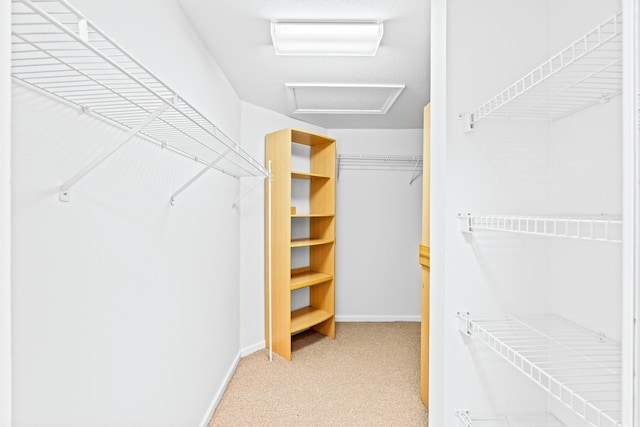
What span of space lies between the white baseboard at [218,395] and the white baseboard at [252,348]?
110mm

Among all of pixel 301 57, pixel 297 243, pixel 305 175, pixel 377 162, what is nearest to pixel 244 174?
pixel 305 175

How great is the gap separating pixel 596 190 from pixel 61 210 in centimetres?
155

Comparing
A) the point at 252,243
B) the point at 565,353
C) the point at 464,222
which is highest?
the point at 464,222

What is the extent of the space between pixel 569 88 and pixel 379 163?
2.49 m

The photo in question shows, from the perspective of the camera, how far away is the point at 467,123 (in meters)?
1.22

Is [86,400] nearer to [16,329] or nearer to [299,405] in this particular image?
[16,329]

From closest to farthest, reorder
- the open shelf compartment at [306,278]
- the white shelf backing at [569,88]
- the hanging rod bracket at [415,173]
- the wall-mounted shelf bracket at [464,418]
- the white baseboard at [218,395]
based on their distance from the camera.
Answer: the white shelf backing at [569,88], the wall-mounted shelf bracket at [464,418], the white baseboard at [218,395], the open shelf compartment at [306,278], the hanging rod bracket at [415,173]

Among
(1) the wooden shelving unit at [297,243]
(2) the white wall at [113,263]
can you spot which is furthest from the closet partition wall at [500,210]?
(1) the wooden shelving unit at [297,243]

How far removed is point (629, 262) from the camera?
62cm

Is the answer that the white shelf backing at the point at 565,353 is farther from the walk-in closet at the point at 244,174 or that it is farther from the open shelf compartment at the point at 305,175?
the open shelf compartment at the point at 305,175

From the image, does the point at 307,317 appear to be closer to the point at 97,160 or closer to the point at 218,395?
the point at 218,395

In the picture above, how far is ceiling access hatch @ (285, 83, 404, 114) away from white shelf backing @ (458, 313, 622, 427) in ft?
5.50

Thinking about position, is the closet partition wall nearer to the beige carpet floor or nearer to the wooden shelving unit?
the beige carpet floor

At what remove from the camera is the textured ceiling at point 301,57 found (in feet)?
4.77
